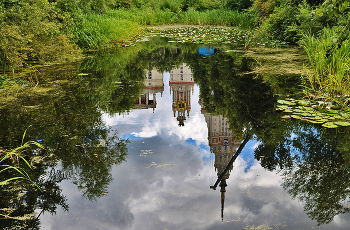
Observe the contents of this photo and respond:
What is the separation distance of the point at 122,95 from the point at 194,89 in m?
1.70

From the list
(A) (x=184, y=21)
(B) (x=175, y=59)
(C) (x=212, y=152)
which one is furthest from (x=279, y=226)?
(A) (x=184, y=21)

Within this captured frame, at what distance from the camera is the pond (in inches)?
114

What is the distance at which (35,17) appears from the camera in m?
8.49

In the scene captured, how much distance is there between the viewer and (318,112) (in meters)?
5.23

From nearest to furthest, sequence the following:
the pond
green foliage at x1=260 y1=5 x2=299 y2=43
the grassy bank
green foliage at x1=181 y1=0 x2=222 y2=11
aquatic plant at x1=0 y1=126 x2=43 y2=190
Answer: the pond, aquatic plant at x1=0 y1=126 x2=43 y2=190, the grassy bank, green foliage at x1=260 y1=5 x2=299 y2=43, green foliage at x1=181 y1=0 x2=222 y2=11

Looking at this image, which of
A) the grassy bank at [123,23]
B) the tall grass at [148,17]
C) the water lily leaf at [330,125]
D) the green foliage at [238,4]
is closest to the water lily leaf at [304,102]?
the water lily leaf at [330,125]

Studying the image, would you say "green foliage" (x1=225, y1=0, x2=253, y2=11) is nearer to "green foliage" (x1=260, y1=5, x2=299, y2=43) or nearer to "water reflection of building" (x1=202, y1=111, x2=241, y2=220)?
"green foliage" (x1=260, y1=5, x2=299, y2=43)

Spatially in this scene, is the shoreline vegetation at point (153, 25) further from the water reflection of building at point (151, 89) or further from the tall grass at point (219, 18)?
the water reflection of building at point (151, 89)

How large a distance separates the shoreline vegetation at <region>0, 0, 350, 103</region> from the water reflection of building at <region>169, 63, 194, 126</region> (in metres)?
2.45

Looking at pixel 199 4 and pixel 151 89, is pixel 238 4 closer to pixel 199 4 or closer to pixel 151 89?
pixel 199 4

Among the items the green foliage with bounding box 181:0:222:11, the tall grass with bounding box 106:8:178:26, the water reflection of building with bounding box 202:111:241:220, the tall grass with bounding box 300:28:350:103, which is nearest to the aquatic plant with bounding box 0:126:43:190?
the water reflection of building with bounding box 202:111:241:220

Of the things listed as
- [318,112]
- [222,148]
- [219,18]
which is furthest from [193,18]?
[222,148]

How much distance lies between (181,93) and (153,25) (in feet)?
72.0

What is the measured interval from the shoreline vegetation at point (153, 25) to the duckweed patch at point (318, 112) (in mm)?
219
